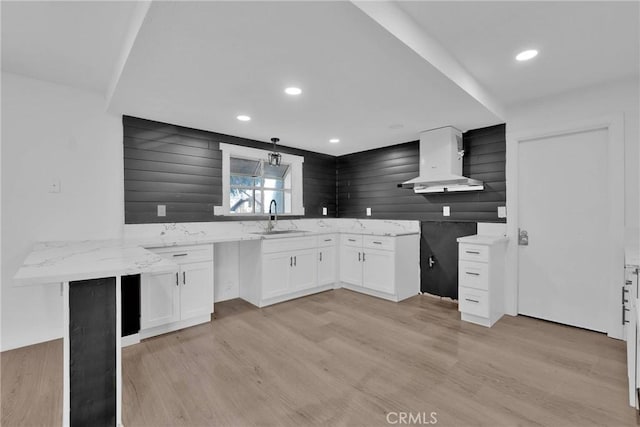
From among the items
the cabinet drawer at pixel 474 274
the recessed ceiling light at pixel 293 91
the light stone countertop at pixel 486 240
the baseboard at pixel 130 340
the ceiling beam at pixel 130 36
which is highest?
the ceiling beam at pixel 130 36

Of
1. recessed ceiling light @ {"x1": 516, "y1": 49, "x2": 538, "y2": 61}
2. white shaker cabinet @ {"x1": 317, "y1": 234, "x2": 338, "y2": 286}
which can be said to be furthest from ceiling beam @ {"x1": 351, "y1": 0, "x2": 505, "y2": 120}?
white shaker cabinet @ {"x1": 317, "y1": 234, "x2": 338, "y2": 286}

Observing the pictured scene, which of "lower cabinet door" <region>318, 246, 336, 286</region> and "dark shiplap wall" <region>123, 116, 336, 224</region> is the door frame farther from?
"dark shiplap wall" <region>123, 116, 336, 224</region>

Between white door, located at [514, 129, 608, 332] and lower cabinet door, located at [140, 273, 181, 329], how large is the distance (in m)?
3.68

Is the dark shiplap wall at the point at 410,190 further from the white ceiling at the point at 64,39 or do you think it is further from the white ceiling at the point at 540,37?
the white ceiling at the point at 64,39

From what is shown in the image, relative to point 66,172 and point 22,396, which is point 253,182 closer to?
point 66,172

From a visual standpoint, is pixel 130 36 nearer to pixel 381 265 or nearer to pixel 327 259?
pixel 327 259

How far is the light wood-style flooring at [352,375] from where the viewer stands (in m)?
1.69

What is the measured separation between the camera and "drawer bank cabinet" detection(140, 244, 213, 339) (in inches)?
106

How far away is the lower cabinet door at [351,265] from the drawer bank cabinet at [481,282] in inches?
54.1

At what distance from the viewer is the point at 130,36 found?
1.88 metres

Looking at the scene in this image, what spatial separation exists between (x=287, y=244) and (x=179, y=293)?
136 centimetres

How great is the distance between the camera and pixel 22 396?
6.14ft

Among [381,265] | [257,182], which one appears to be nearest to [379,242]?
[381,265]

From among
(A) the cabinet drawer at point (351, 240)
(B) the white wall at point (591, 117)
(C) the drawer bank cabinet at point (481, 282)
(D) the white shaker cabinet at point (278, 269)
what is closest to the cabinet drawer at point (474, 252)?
(C) the drawer bank cabinet at point (481, 282)
